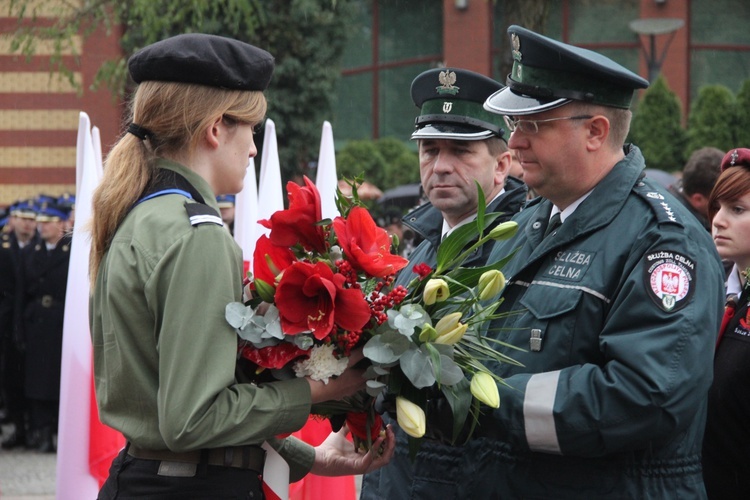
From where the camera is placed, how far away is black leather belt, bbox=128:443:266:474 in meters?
2.53

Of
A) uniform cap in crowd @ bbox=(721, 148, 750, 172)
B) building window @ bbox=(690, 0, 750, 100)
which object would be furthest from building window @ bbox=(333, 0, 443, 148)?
uniform cap in crowd @ bbox=(721, 148, 750, 172)

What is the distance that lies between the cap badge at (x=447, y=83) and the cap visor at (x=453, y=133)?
16 cm

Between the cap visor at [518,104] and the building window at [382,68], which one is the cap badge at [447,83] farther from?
the building window at [382,68]

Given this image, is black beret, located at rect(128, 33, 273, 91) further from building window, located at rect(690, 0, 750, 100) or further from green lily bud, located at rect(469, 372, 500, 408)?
building window, located at rect(690, 0, 750, 100)

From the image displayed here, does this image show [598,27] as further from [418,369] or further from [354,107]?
[418,369]

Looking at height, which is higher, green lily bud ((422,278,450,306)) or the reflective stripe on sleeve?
green lily bud ((422,278,450,306))

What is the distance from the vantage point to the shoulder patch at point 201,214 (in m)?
2.46

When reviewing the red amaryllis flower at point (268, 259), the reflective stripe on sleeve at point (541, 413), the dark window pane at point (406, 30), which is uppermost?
the dark window pane at point (406, 30)

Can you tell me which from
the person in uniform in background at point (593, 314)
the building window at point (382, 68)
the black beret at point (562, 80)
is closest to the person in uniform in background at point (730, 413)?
the person in uniform in background at point (593, 314)

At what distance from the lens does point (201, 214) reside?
2.49 m

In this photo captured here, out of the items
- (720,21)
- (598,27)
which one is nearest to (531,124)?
(598,27)

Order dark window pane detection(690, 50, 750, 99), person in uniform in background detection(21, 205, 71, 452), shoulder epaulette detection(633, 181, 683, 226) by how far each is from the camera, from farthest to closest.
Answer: dark window pane detection(690, 50, 750, 99), person in uniform in background detection(21, 205, 71, 452), shoulder epaulette detection(633, 181, 683, 226)

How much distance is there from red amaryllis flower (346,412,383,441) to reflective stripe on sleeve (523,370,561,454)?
0.50 m

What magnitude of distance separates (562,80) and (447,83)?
4.78ft
